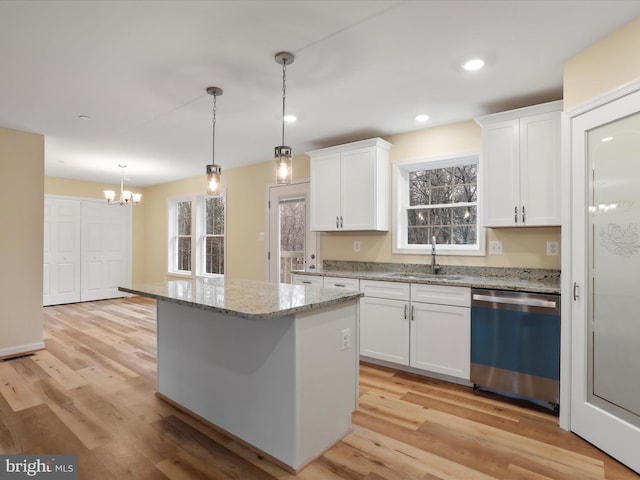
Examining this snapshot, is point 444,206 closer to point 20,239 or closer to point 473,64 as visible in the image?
point 473,64

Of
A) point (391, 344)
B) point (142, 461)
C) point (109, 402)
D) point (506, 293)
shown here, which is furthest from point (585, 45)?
point (109, 402)

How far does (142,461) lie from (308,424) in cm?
96

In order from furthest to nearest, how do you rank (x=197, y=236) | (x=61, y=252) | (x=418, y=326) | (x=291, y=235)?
(x=61, y=252) → (x=197, y=236) → (x=291, y=235) → (x=418, y=326)

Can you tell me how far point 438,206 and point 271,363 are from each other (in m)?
2.59

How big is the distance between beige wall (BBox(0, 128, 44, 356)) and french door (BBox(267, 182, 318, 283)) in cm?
279

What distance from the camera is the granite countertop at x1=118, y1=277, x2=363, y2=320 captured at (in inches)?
69.4

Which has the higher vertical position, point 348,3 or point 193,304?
point 348,3

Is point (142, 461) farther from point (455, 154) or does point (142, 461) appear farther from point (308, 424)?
point (455, 154)

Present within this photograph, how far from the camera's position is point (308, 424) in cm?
201

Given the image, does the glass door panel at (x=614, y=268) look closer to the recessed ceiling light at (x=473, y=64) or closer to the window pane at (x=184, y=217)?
the recessed ceiling light at (x=473, y=64)

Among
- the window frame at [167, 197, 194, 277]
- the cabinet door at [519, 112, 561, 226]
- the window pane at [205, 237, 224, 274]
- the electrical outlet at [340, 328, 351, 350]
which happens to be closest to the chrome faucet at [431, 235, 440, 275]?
the cabinet door at [519, 112, 561, 226]

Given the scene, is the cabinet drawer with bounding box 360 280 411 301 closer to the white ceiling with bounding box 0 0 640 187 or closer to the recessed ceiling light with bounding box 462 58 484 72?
the white ceiling with bounding box 0 0 640 187

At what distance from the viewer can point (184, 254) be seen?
7133 millimetres

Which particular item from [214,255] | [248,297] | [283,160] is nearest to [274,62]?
[283,160]
